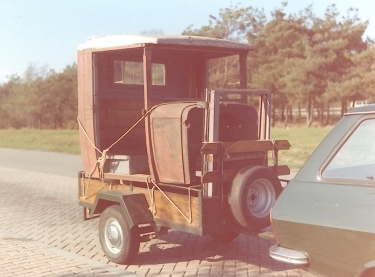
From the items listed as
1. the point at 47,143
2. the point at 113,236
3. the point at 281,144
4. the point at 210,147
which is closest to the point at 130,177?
the point at 113,236

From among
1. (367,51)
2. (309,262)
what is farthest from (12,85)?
(309,262)

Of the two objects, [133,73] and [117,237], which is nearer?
[117,237]

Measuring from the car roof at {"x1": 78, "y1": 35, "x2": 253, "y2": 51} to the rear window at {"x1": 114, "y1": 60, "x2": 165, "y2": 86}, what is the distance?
63 cm

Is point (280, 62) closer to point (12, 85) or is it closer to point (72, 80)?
point (72, 80)

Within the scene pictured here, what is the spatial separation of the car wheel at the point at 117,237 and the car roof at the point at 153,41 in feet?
6.18

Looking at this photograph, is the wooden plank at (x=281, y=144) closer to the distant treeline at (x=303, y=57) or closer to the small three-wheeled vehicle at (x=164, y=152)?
the small three-wheeled vehicle at (x=164, y=152)

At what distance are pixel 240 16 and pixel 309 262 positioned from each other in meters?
48.1

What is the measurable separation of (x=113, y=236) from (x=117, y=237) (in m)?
0.07

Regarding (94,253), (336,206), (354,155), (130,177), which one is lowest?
(94,253)

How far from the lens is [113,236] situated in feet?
21.4

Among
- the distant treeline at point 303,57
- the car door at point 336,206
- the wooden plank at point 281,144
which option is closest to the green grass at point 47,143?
the distant treeline at point 303,57

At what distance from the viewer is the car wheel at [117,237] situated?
6268mm

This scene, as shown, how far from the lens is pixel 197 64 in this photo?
326 inches

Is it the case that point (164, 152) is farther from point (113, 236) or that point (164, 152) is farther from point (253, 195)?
point (113, 236)
